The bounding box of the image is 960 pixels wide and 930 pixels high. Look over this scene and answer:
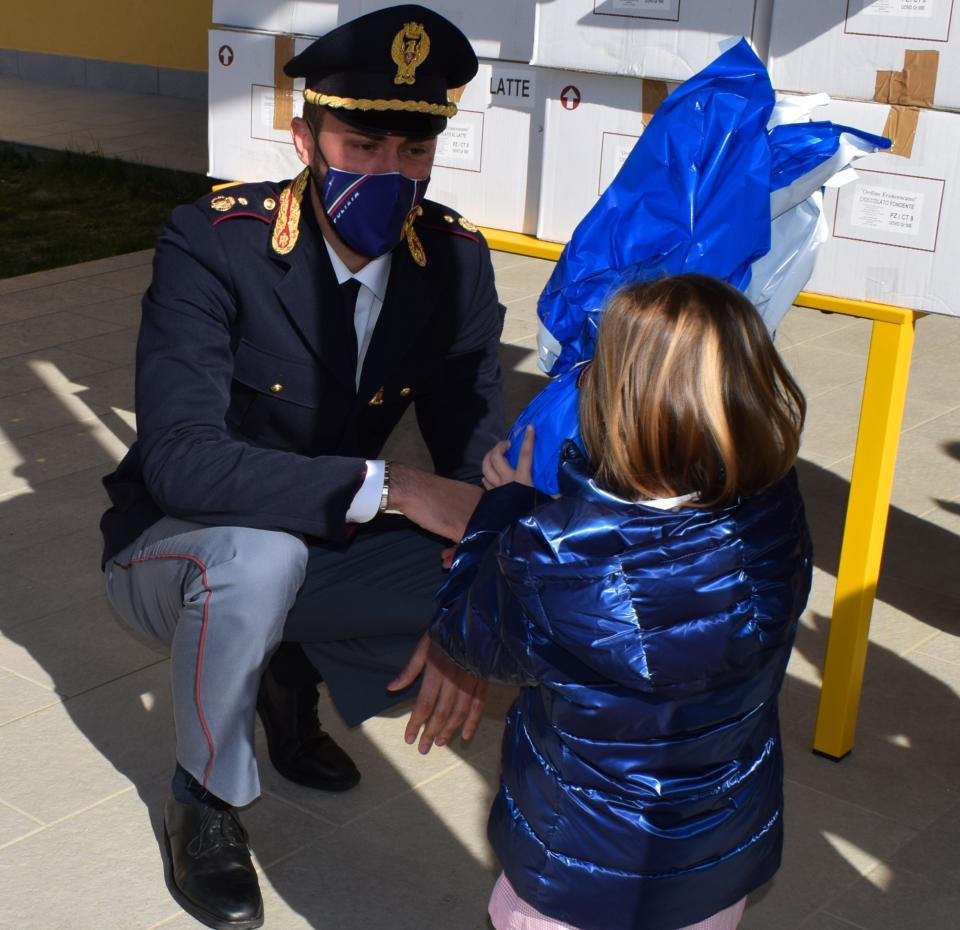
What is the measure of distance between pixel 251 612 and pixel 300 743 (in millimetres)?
627

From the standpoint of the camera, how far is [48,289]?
649 centimetres

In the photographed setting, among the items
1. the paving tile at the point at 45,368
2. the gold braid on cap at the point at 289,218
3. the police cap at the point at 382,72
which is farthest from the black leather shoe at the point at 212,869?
the paving tile at the point at 45,368

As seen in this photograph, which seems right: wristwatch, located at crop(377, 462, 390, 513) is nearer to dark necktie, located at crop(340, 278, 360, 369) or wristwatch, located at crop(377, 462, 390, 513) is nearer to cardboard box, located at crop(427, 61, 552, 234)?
dark necktie, located at crop(340, 278, 360, 369)

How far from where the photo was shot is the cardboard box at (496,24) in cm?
308

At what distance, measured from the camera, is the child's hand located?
2.13 m

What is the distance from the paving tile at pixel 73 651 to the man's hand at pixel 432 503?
3.86 feet

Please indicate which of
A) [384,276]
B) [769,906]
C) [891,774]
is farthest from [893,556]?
[384,276]

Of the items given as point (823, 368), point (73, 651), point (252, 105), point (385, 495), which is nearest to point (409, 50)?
point (385, 495)

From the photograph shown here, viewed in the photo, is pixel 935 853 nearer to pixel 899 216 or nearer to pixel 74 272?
pixel 899 216

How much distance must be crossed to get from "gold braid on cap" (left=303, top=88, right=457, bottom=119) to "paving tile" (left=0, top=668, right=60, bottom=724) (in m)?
1.42

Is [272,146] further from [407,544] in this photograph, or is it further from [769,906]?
[769,906]

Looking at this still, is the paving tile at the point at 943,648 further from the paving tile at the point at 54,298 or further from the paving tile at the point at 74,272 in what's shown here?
the paving tile at the point at 74,272

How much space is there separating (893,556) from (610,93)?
5.80 feet

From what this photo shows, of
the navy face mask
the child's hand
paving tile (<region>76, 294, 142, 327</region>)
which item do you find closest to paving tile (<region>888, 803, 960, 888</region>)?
the child's hand
